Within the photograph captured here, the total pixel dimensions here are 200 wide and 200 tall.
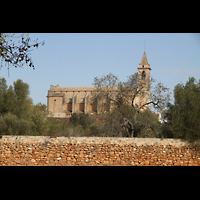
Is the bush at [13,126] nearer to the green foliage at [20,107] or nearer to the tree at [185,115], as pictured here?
the green foliage at [20,107]

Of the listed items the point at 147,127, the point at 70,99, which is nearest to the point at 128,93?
the point at 147,127

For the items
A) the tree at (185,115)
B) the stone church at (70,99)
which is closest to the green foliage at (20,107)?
the tree at (185,115)

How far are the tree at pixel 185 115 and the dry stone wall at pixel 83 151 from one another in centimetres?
105

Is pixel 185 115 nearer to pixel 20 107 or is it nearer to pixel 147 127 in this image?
pixel 147 127

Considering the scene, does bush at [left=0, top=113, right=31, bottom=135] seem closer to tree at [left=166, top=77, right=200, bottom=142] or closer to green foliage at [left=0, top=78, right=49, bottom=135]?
green foliage at [left=0, top=78, right=49, bottom=135]

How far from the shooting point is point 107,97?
39.7 ft

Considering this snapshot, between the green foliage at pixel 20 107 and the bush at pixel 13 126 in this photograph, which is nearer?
the bush at pixel 13 126

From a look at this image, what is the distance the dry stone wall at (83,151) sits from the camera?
30.0 feet

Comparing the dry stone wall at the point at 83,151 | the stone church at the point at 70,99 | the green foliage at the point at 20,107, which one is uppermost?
the stone church at the point at 70,99

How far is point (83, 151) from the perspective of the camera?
30.2ft

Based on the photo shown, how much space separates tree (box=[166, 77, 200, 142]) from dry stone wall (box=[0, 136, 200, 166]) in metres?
1.05

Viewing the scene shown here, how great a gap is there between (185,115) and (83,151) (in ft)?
13.6
